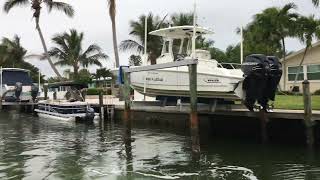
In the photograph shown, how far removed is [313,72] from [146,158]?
24172 mm

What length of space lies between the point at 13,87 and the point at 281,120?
30712 millimetres

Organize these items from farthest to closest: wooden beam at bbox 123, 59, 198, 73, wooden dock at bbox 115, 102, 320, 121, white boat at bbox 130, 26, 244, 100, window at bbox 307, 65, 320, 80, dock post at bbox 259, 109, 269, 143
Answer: window at bbox 307, 65, 320, 80 → white boat at bbox 130, 26, 244, 100 → dock post at bbox 259, 109, 269, 143 → wooden dock at bbox 115, 102, 320, 121 → wooden beam at bbox 123, 59, 198, 73

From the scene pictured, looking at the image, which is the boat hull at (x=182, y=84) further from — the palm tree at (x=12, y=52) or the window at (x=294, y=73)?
the palm tree at (x=12, y=52)

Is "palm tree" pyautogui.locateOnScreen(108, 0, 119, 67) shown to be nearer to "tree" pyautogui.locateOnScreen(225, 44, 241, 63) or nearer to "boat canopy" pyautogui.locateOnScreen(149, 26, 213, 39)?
"boat canopy" pyautogui.locateOnScreen(149, 26, 213, 39)

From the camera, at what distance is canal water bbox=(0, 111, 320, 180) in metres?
14.4

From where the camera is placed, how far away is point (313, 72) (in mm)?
37844

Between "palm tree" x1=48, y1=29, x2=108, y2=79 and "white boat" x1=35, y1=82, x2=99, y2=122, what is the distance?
18.2 metres

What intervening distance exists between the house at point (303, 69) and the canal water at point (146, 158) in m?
16.7

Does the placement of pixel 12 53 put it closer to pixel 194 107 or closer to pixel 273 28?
pixel 273 28

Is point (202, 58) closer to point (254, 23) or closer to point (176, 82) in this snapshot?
point (176, 82)

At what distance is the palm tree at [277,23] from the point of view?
41406 millimetres

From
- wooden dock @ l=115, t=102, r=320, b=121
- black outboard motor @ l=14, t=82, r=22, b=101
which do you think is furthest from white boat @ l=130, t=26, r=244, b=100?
black outboard motor @ l=14, t=82, r=22, b=101

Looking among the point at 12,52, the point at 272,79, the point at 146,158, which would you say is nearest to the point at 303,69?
the point at 272,79

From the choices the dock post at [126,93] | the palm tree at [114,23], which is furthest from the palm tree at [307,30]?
the dock post at [126,93]
